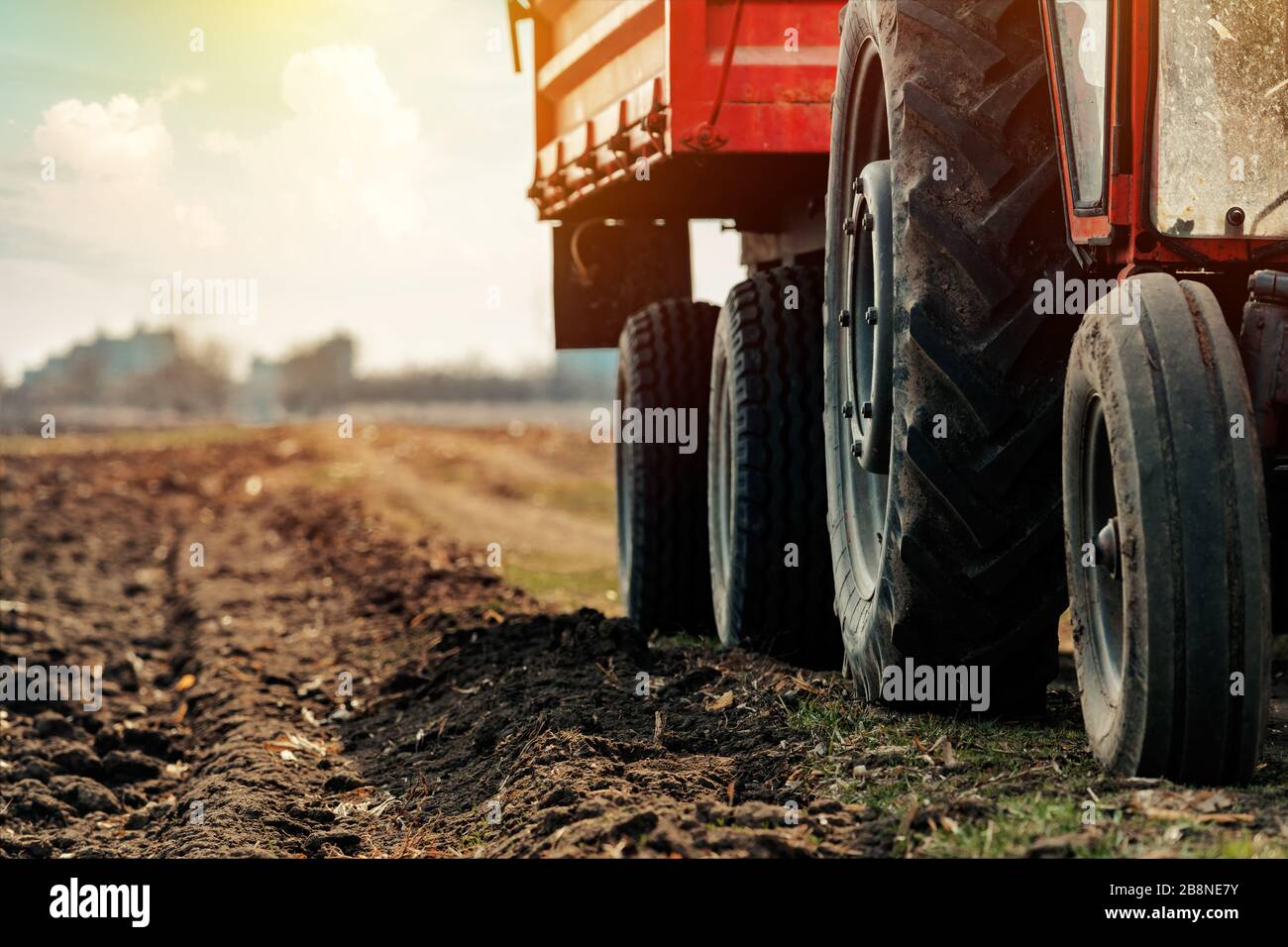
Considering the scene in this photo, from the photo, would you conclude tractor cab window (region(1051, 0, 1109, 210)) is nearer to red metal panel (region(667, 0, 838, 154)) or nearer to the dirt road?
the dirt road

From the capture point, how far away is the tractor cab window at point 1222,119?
3729mm

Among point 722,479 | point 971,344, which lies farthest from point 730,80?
point 971,344

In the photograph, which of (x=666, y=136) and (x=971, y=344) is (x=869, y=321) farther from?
(x=666, y=136)

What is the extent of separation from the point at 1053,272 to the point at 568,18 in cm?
489

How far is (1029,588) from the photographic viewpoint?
4.42 meters

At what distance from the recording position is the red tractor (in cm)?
342

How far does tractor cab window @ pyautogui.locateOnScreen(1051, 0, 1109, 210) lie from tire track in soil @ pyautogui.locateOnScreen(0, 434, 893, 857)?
1605mm

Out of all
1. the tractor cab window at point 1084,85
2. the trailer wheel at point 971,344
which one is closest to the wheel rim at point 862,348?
the trailer wheel at point 971,344

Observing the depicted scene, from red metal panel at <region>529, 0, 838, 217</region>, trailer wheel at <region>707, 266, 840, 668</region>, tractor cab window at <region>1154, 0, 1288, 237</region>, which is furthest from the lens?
trailer wheel at <region>707, 266, 840, 668</region>

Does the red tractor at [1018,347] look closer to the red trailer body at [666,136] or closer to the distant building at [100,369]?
the red trailer body at [666,136]

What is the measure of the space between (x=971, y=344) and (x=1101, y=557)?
2.45 feet

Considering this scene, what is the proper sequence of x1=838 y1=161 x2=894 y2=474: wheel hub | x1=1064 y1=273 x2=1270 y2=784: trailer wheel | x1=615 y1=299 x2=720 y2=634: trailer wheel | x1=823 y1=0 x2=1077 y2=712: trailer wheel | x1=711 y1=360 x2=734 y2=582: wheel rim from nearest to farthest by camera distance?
x1=1064 y1=273 x2=1270 y2=784: trailer wheel, x1=823 y1=0 x2=1077 y2=712: trailer wheel, x1=838 y1=161 x2=894 y2=474: wheel hub, x1=711 y1=360 x2=734 y2=582: wheel rim, x1=615 y1=299 x2=720 y2=634: trailer wheel

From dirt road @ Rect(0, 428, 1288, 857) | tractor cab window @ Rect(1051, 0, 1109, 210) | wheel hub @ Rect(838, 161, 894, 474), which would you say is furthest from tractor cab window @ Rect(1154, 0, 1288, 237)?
dirt road @ Rect(0, 428, 1288, 857)
